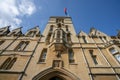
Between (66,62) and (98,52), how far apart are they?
534 centimetres

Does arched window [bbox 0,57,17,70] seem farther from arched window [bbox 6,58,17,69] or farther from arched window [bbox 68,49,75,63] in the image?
arched window [bbox 68,49,75,63]

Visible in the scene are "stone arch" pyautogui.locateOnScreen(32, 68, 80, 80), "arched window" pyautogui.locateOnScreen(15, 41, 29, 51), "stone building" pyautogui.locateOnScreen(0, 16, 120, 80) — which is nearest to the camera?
"stone arch" pyautogui.locateOnScreen(32, 68, 80, 80)

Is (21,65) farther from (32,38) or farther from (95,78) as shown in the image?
(95,78)

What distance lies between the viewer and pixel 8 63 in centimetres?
1401

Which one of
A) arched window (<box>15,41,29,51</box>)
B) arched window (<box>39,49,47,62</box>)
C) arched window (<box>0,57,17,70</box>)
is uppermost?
arched window (<box>15,41,29,51</box>)

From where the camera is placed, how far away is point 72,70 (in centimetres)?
1283

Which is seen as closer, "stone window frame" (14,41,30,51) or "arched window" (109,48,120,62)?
"arched window" (109,48,120,62)

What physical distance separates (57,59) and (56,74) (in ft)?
7.24

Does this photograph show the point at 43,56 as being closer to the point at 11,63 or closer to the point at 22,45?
the point at 11,63

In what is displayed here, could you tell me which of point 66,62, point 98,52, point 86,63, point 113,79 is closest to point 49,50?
point 66,62

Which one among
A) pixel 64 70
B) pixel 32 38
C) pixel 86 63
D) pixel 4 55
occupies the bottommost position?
pixel 64 70

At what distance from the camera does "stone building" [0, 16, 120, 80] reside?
481 inches

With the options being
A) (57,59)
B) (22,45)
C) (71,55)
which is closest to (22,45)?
(22,45)

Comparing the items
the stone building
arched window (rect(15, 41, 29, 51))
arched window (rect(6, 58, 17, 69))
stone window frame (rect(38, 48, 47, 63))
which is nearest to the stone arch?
the stone building
